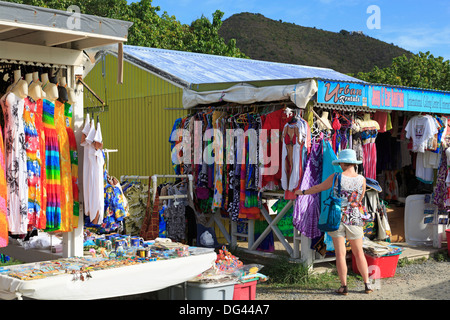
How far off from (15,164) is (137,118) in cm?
711

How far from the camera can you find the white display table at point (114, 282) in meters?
4.76

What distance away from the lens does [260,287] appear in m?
7.88

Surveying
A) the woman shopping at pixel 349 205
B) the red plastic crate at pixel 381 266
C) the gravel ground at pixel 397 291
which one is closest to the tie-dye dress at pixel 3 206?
the gravel ground at pixel 397 291

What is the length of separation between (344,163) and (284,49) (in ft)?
177

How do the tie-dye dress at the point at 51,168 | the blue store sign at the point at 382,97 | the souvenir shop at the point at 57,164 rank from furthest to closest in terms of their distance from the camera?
the blue store sign at the point at 382,97 → the tie-dye dress at the point at 51,168 → the souvenir shop at the point at 57,164

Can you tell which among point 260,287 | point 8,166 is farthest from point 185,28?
point 8,166

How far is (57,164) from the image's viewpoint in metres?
5.64

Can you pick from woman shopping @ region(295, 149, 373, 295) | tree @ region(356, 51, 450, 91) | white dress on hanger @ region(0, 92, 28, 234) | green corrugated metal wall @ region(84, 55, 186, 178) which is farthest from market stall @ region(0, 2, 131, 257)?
tree @ region(356, 51, 450, 91)

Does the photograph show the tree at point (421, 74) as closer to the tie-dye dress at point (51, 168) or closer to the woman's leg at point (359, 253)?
the woman's leg at point (359, 253)

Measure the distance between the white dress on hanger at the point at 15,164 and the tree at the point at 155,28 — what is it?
63.4ft

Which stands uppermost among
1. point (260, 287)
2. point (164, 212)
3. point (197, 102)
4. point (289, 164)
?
point (197, 102)

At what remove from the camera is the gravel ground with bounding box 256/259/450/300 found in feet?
24.2

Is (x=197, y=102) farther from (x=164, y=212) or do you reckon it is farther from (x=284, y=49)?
(x=284, y=49)

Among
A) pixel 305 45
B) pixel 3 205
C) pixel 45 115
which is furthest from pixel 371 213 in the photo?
pixel 305 45
